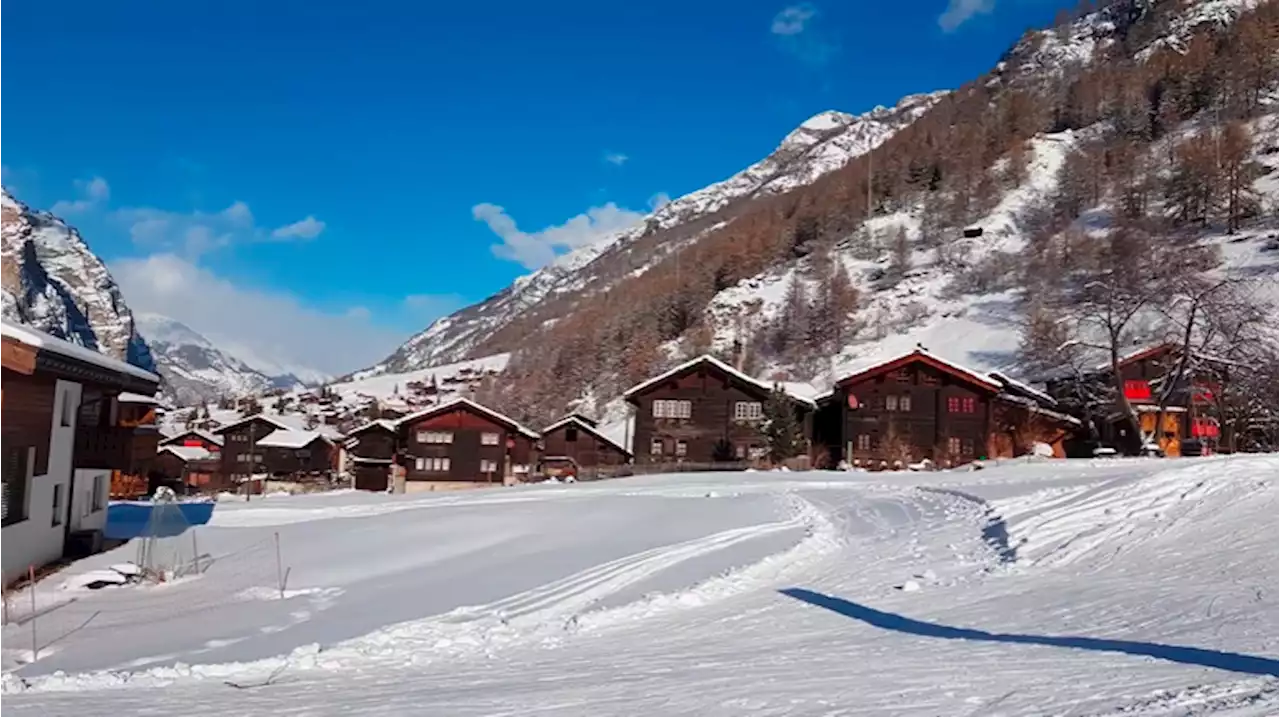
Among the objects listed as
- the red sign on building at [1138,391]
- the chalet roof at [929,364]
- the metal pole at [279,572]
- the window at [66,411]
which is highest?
the chalet roof at [929,364]

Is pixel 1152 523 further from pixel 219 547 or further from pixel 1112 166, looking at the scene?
pixel 1112 166

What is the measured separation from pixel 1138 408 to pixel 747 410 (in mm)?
20727

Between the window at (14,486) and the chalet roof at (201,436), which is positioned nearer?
the window at (14,486)

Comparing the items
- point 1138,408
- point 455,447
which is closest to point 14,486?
point 455,447

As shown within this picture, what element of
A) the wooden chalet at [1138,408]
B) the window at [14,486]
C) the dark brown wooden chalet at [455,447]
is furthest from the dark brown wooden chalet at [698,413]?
the window at [14,486]

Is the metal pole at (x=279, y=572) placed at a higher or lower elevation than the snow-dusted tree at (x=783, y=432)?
lower

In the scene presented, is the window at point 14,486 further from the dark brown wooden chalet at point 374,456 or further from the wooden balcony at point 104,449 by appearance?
the dark brown wooden chalet at point 374,456

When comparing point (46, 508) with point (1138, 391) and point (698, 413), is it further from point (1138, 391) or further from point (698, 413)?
point (1138, 391)

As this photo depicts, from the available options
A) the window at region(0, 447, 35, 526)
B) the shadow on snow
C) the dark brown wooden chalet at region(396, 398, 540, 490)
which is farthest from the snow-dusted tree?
the shadow on snow

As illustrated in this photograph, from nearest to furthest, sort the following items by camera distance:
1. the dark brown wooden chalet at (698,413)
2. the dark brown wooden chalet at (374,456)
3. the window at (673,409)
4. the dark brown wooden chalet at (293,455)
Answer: the dark brown wooden chalet at (698,413), the window at (673,409), the dark brown wooden chalet at (374,456), the dark brown wooden chalet at (293,455)

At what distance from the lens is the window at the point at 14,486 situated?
17.5 meters

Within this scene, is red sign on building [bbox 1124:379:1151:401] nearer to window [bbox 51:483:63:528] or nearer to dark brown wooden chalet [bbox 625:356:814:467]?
dark brown wooden chalet [bbox 625:356:814:467]

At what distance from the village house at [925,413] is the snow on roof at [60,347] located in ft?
125

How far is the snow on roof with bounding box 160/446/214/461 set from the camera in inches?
3388
